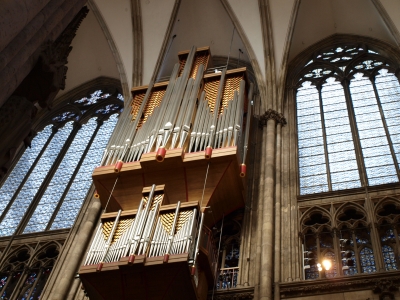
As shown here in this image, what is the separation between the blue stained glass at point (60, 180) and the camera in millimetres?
14732

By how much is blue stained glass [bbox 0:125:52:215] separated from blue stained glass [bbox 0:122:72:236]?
22 centimetres

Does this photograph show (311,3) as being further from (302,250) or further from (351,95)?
(302,250)

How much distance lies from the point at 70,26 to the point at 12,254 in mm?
7060

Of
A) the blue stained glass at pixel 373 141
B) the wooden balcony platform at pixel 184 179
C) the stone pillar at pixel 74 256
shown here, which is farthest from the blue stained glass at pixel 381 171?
the stone pillar at pixel 74 256

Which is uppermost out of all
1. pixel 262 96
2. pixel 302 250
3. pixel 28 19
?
pixel 262 96

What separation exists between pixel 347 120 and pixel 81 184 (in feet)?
22.2

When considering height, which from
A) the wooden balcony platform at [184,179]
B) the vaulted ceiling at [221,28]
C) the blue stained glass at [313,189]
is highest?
the vaulted ceiling at [221,28]

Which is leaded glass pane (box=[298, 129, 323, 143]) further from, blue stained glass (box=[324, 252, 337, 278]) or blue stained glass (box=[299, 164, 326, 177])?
blue stained glass (box=[324, 252, 337, 278])

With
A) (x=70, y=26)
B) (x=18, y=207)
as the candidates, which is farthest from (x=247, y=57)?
(x=70, y=26)

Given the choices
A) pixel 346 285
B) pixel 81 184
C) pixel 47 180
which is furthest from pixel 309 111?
pixel 47 180

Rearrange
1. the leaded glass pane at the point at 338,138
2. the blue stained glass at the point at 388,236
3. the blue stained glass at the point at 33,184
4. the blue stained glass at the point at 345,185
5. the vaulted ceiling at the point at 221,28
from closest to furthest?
the blue stained glass at the point at 388,236 → the blue stained glass at the point at 345,185 → the leaded glass pane at the point at 338,138 → the blue stained glass at the point at 33,184 → the vaulted ceiling at the point at 221,28

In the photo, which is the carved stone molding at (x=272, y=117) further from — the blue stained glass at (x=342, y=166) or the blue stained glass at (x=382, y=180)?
the blue stained glass at (x=382, y=180)

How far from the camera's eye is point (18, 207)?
15.3 meters

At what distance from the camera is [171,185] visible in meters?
12.2
